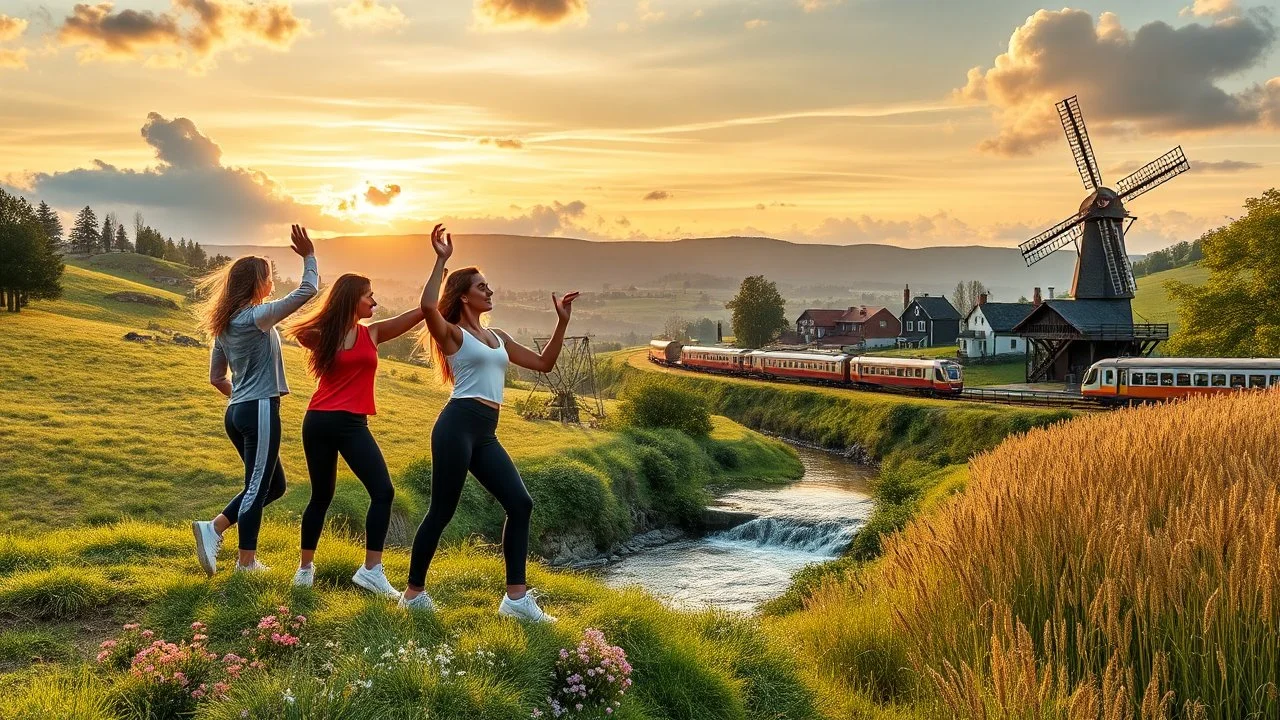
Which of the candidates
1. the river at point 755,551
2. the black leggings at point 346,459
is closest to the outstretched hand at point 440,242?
the black leggings at point 346,459

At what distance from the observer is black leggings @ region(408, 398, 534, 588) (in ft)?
22.3

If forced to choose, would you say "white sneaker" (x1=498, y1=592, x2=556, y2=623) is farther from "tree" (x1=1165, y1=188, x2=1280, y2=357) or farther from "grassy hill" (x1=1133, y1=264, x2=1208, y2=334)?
"grassy hill" (x1=1133, y1=264, x2=1208, y2=334)

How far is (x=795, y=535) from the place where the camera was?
26.3 m

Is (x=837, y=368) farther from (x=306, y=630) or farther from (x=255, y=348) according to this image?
(x=306, y=630)

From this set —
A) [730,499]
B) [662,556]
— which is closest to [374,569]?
[662,556]

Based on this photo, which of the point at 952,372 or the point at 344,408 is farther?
the point at 952,372

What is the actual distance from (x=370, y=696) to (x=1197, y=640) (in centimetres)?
500

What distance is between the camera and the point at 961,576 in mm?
6895

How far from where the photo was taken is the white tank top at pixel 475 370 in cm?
689

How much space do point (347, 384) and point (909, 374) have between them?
4804cm

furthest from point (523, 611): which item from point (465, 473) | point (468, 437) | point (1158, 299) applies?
point (1158, 299)

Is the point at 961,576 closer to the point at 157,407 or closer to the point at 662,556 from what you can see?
the point at 662,556

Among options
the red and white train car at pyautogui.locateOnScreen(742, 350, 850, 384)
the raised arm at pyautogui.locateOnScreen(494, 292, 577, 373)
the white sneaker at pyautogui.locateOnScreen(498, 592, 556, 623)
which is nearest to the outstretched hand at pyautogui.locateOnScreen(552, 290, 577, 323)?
the raised arm at pyautogui.locateOnScreen(494, 292, 577, 373)

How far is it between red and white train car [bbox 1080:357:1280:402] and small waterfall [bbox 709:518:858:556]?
62.5ft
